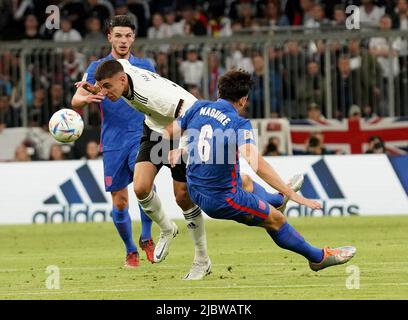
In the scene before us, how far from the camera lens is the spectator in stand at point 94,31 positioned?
26.4 meters

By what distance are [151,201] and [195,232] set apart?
103 centimetres

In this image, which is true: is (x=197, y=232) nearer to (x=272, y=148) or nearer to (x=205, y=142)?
(x=205, y=142)

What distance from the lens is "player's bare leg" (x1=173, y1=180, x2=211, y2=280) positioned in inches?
519

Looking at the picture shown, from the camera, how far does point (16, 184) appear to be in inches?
865

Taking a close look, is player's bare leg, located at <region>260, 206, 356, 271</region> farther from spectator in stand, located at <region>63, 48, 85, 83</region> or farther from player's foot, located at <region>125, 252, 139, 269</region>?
spectator in stand, located at <region>63, 48, 85, 83</region>

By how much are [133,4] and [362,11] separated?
5148 mm

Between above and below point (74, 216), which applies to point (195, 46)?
above

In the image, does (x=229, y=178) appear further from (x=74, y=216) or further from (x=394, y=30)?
(x=394, y=30)

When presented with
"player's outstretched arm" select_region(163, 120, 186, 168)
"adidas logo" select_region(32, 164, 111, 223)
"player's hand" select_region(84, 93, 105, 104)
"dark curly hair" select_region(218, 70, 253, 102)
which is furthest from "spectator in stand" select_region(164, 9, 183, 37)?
"dark curly hair" select_region(218, 70, 253, 102)

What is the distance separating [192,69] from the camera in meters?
24.7

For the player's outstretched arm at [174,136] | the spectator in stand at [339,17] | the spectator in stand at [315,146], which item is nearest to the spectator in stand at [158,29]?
the spectator in stand at [339,17]

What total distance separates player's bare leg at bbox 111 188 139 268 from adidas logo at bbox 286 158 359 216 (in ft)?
21.8
